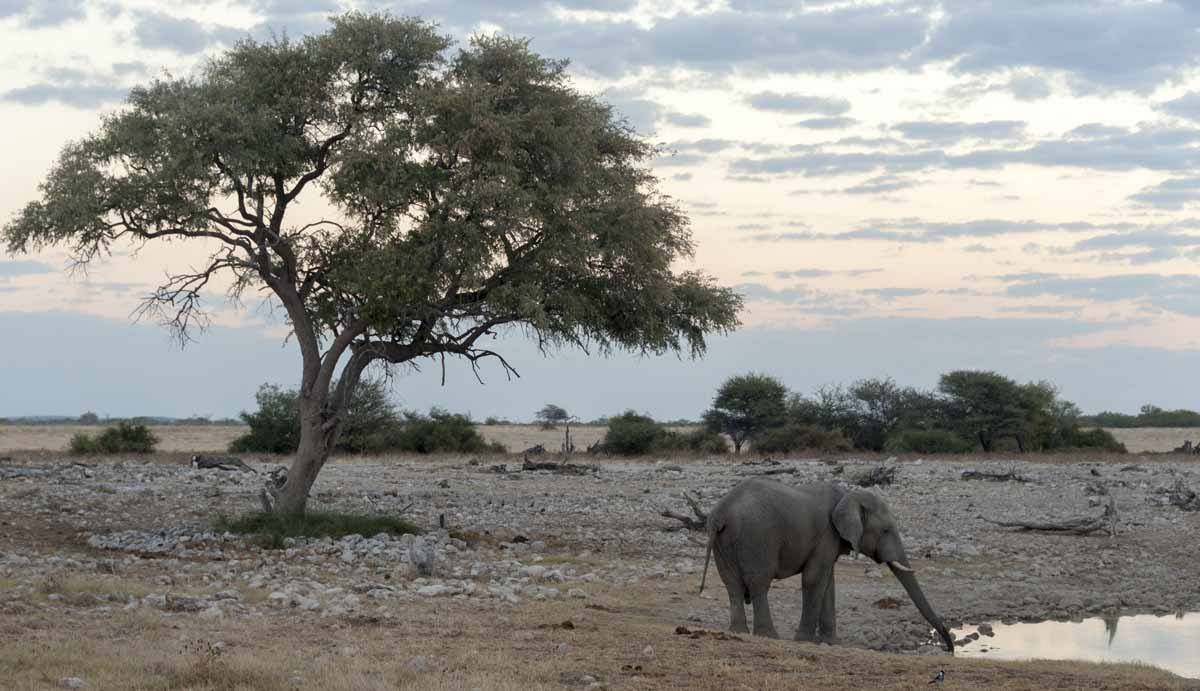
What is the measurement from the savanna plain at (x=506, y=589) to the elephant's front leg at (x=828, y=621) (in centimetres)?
16

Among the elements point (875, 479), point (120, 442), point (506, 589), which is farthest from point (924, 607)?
point (120, 442)

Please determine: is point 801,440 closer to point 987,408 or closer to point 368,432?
point 987,408

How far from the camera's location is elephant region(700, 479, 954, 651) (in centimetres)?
1429

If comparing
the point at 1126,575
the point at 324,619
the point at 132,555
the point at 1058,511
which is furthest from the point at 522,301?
the point at 1058,511

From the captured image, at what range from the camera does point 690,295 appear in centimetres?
2425

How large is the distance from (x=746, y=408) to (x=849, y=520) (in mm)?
49328

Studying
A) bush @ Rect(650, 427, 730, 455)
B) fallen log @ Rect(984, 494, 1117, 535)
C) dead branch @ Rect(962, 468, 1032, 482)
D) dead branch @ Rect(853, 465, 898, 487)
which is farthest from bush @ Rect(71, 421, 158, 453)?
fallen log @ Rect(984, 494, 1117, 535)

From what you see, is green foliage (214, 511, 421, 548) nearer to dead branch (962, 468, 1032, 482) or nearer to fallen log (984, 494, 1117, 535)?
fallen log (984, 494, 1117, 535)

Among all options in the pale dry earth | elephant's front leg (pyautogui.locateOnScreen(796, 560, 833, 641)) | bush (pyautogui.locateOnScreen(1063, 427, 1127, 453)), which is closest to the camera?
elephant's front leg (pyautogui.locateOnScreen(796, 560, 833, 641))

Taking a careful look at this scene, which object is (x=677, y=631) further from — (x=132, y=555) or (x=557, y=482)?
(x=557, y=482)

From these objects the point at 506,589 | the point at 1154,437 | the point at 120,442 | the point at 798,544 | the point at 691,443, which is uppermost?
the point at 1154,437

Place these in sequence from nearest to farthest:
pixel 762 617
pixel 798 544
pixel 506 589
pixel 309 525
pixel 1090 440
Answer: pixel 762 617 < pixel 798 544 < pixel 506 589 < pixel 309 525 < pixel 1090 440

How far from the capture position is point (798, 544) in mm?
14570

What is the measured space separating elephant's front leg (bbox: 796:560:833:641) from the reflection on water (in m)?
1.66
